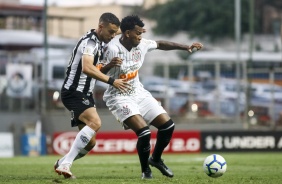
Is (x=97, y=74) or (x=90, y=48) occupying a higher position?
(x=90, y=48)

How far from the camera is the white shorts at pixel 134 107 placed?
14539 mm

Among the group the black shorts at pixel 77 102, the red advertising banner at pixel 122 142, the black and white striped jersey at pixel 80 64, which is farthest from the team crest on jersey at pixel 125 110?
the red advertising banner at pixel 122 142

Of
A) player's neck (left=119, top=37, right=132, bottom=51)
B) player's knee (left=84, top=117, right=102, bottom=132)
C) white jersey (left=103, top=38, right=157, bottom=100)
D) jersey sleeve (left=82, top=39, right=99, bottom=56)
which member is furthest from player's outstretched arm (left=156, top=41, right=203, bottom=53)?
player's knee (left=84, top=117, right=102, bottom=132)

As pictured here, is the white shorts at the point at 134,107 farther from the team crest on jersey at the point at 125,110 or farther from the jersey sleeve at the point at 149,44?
the jersey sleeve at the point at 149,44

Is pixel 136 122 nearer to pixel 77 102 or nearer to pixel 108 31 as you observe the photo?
pixel 77 102

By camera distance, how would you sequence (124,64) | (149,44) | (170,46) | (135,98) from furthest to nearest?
(170,46), (149,44), (135,98), (124,64)

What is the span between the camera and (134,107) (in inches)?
575

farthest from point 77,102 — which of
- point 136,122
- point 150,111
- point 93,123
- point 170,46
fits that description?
point 170,46

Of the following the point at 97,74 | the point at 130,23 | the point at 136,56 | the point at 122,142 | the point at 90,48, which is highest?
the point at 130,23

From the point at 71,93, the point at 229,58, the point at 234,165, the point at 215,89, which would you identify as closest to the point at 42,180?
the point at 71,93

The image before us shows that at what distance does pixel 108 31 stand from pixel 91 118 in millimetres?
1451

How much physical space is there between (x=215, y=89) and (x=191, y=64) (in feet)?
4.87

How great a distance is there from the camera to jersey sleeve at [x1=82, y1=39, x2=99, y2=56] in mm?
14258

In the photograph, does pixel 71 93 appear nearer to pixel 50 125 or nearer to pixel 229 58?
pixel 50 125
